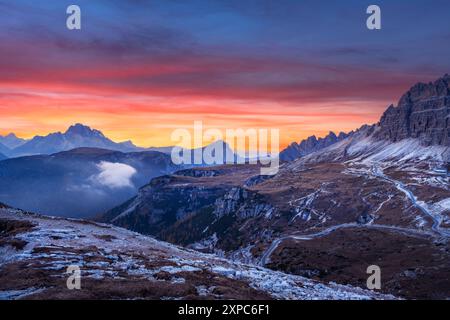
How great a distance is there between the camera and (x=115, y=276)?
33281 mm

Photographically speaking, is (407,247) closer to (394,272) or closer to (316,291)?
(394,272)

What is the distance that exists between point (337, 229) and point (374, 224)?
19.5m

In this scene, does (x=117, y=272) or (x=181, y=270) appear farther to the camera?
(x=181, y=270)

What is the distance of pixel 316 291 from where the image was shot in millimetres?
37000

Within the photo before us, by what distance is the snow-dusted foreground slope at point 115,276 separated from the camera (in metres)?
27.8

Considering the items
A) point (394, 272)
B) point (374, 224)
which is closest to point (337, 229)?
point (374, 224)

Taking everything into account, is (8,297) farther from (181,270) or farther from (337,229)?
(337,229)

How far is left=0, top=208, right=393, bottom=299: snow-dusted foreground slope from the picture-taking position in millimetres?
27844
